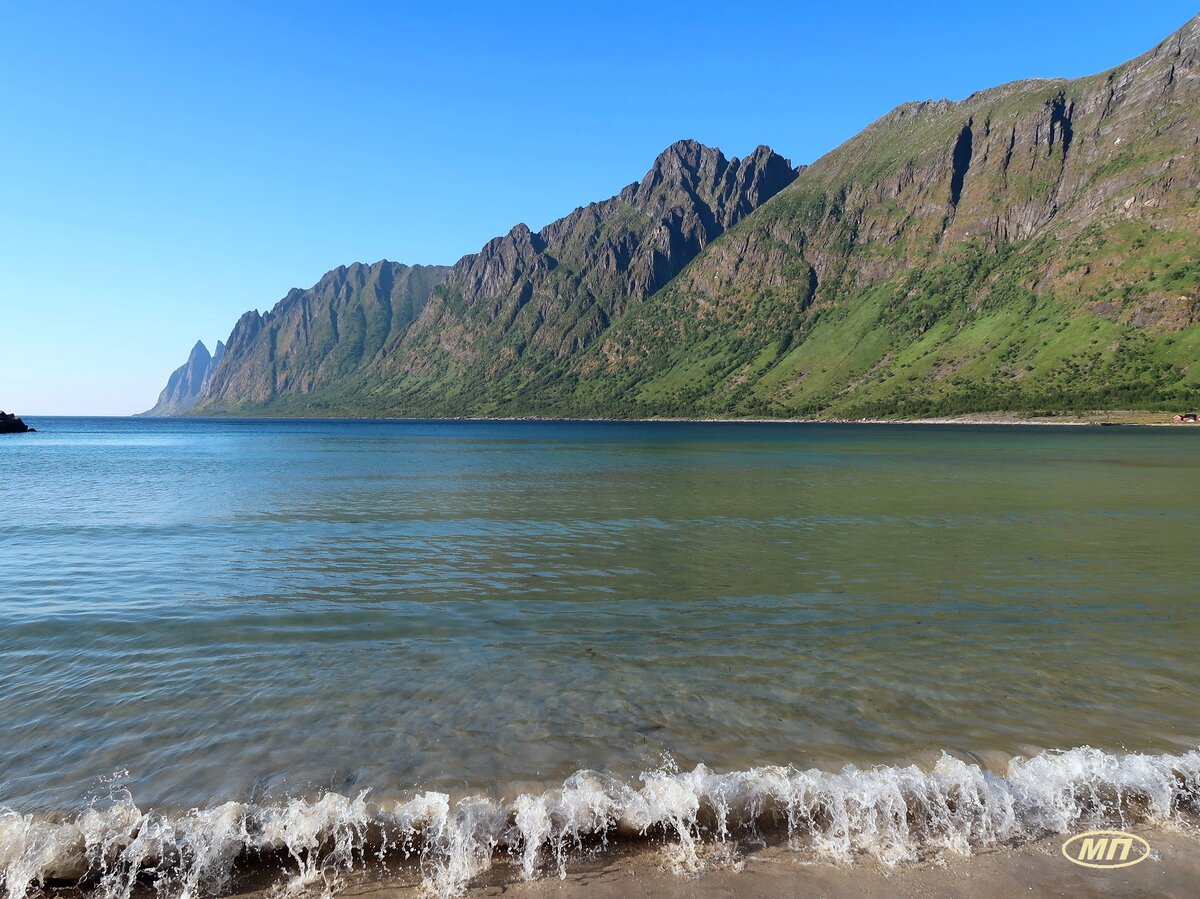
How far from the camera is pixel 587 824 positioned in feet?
29.9

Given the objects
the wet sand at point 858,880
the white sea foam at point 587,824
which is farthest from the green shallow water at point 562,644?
the wet sand at point 858,880

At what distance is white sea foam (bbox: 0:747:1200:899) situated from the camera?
27.7ft

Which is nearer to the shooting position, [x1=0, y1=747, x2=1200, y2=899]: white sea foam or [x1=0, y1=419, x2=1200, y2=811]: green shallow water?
[x1=0, y1=747, x2=1200, y2=899]: white sea foam

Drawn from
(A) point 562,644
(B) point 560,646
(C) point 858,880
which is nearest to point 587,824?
(C) point 858,880

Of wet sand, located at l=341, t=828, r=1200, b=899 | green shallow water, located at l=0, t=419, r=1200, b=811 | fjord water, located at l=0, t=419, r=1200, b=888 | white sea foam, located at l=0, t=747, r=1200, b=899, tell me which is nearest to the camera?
wet sand, located at l=341, t=828, r=1200, b=899

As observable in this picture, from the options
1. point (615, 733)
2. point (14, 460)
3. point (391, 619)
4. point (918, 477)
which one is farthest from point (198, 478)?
point (918, 477)

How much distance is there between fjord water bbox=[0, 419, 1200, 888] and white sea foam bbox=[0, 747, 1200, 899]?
76cm

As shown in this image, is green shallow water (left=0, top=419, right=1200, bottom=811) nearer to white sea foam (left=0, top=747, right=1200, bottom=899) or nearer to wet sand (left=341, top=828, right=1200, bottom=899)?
white sea foam (left=0, top=747, right=1200, bottom=899)

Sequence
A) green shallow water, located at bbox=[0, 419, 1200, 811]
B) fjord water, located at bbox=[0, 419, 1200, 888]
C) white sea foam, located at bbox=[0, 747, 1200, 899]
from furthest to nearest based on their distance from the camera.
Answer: green shallow water, located at bbox=[0, 419, 1200, 811] < fjord water, located at bbox=[0, 419, 1200, 888] < white sea foam, located at bbox=[0, 747, 1200, 899]

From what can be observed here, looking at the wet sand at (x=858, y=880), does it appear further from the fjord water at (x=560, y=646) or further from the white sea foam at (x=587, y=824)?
the fjord water at (x=560, y=646)

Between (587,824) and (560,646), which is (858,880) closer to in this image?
(587,824)

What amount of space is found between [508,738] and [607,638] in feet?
20.1

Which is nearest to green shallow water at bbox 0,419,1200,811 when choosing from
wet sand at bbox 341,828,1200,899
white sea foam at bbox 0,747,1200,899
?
white sea foam at bbox 0,747,1200,899

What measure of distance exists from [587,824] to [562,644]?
26.4 ft
